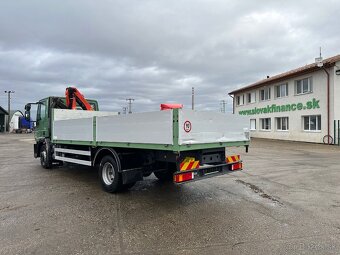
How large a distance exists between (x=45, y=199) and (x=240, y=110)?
102 feet

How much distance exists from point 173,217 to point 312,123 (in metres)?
21.2

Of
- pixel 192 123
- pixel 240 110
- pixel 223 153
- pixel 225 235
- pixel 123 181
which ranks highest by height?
pixel 240 110

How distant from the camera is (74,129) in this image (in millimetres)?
7949

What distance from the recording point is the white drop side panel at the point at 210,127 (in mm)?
4996

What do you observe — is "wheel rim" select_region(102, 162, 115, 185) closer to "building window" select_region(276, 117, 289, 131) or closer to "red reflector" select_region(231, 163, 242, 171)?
"red reflector" select_region(231, 163, 242, 171)

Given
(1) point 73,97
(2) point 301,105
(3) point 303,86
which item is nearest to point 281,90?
(3) point 303,86

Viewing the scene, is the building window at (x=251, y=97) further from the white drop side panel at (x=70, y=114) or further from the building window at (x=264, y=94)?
the white drop side panel at (x=70, y=114)

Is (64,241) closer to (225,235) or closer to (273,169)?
(225,235)

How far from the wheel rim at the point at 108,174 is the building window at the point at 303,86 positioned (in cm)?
2074

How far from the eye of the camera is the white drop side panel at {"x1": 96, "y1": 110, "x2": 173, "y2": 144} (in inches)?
197

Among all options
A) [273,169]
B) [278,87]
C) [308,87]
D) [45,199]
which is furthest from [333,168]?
[278,87]

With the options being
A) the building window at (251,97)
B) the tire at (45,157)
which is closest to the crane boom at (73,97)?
the tire at (45,157)

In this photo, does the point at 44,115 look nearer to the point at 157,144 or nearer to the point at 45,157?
the point at 45,157

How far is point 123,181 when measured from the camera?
611 centimetres
